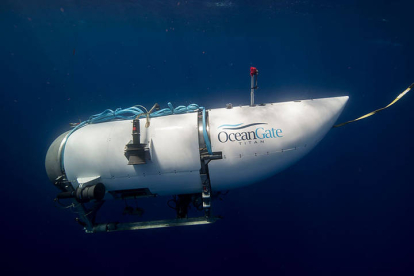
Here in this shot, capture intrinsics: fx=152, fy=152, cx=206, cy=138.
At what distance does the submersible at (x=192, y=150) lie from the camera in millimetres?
1841

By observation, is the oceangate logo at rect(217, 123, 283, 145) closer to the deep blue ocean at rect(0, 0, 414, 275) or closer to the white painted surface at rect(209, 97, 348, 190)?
the white painted surface at rect(209, 97, 348, 190)

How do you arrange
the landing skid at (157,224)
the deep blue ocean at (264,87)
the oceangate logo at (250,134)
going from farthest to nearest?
the deep blue ocean at (264,87)
the landing skid at (157,224)
the oceangate logo at (250,134)

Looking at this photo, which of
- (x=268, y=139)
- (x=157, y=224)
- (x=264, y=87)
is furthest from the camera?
(x=264, y=87)

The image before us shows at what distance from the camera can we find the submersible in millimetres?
1841

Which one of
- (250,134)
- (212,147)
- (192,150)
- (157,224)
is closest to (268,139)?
(250,134)

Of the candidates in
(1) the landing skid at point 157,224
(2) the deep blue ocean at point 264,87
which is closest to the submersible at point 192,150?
(1) the landing skid at point 157,224

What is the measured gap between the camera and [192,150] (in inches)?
72.9

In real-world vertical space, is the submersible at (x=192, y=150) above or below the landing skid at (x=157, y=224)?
above

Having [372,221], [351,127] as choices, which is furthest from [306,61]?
[372,221]

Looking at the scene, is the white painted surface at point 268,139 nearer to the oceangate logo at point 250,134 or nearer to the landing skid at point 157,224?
the oceangate logo at point 250,134

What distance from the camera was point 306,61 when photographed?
5129 millimetres

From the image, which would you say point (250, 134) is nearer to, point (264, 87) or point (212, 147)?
point (212, 147)

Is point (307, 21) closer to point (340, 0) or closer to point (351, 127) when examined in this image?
point (340, 0)

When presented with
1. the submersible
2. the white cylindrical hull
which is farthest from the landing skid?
the white cylindrical hull
